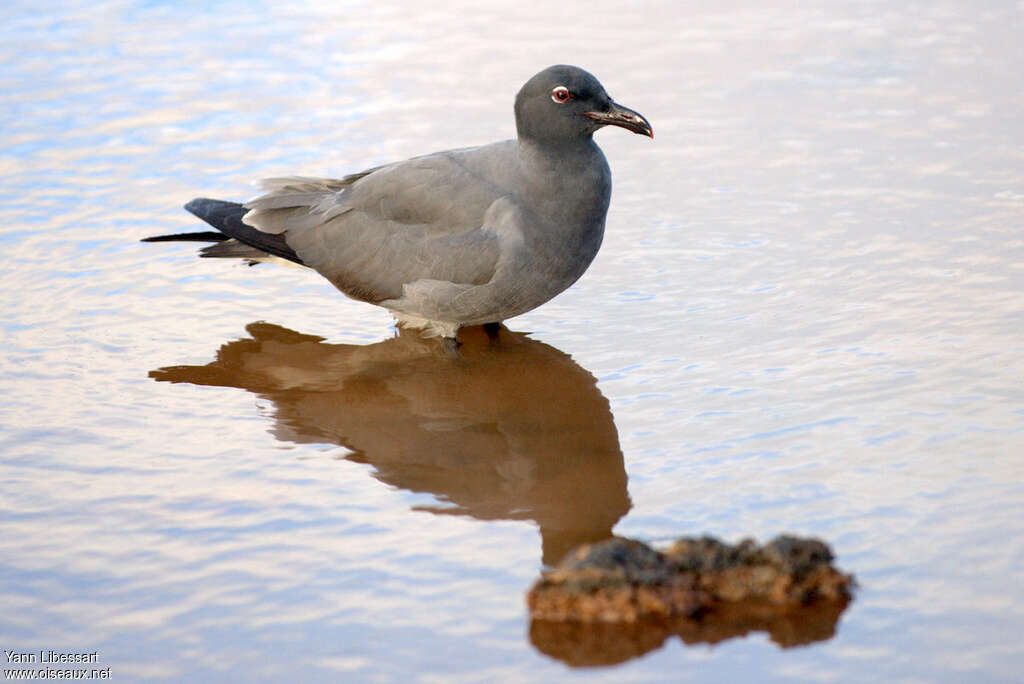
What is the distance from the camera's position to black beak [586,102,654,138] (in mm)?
6141

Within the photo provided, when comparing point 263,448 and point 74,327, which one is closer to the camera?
point 263,448

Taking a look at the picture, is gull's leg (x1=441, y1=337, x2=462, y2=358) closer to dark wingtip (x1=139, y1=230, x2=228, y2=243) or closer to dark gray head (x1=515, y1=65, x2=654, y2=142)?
dark gray head (x1=515, y1=65, x2=654, y2=142)

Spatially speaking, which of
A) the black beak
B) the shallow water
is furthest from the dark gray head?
the shallow water

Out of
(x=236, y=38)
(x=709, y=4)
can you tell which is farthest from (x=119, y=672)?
(x=709, y=4)

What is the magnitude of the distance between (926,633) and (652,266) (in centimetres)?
325

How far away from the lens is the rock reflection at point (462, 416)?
5.00 meters

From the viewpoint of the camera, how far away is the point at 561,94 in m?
6.19

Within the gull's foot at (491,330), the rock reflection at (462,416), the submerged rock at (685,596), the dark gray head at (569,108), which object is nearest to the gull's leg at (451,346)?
the rock reflection at (462,416)

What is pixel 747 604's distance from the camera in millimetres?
4078

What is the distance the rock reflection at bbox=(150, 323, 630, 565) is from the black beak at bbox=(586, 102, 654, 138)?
114 cm

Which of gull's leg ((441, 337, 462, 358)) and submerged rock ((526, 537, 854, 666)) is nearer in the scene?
submerged rock ((526, 537, 854, 666))

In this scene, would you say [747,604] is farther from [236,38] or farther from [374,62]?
[236,38]

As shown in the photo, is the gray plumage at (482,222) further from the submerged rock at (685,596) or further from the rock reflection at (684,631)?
the rock reflection at (684,631)

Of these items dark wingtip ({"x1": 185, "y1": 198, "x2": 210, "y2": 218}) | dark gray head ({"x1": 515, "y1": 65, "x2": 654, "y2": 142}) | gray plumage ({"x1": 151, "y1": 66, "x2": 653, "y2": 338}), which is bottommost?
gray plumage ({"x1": 151, "y1": 66, "x2": 653, "y2": 338})
